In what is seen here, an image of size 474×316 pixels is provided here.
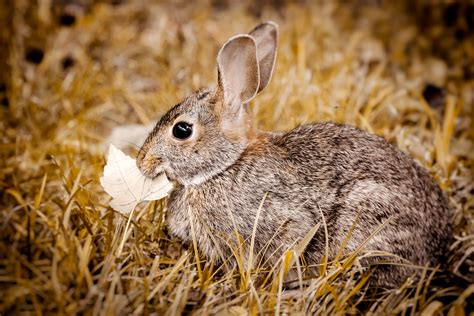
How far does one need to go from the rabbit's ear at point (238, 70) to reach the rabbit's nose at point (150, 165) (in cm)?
62

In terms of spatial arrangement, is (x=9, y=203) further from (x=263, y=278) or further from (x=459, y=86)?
(x=459, y=86)

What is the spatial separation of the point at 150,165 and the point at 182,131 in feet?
1.01

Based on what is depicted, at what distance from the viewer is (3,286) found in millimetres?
2535

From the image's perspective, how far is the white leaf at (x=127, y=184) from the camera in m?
3.20

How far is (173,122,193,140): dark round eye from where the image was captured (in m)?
3.40

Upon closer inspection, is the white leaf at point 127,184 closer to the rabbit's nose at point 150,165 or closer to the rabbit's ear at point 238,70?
the rabbit's nose at point 150,165

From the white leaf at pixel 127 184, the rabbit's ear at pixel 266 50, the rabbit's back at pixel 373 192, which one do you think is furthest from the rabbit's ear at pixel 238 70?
the white leaf at pixel 127 184

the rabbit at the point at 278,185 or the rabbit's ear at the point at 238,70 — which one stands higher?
the rabbit's ear at the point at 238,70

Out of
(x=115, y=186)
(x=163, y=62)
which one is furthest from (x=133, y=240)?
(x=163, y=62)

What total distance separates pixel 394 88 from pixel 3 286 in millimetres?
4455

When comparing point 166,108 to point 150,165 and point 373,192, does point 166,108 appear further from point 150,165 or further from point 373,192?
point 373,192

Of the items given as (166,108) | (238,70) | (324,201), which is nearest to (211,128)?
(238,70)

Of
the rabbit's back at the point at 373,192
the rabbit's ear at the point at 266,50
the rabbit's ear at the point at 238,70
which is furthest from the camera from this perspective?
the rabbit's ear at the point at 266,50

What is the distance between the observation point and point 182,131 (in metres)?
3.41
